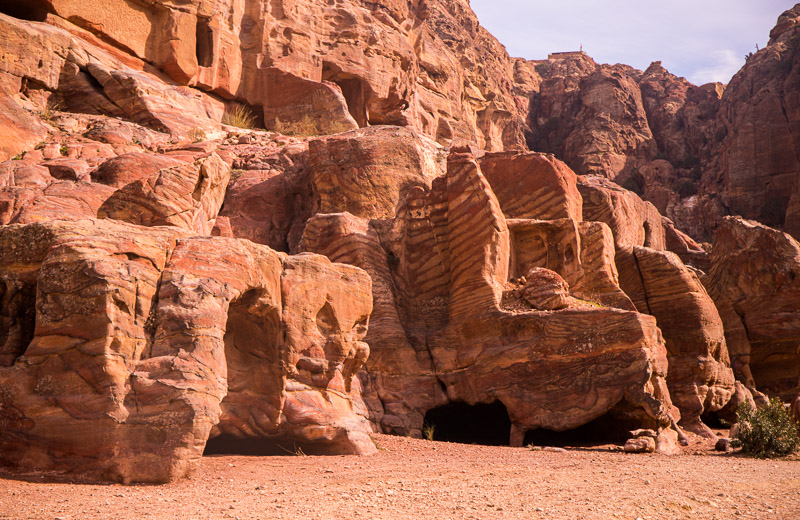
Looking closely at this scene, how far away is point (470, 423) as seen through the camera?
1552cm

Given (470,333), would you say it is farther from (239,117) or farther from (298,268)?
(239,117)

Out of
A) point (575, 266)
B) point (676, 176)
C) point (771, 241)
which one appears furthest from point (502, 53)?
point (575, 266)

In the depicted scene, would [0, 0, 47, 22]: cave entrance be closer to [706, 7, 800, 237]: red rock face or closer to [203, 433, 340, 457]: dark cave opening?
[203, 433, 340, 457]: dark cave opening

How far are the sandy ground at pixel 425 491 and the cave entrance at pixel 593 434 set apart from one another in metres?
3.24

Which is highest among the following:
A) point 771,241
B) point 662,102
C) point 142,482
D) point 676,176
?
point 662,102

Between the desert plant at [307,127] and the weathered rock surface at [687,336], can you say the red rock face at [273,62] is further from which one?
the weathered rock surface at [687,336]

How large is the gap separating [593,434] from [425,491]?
7.92m

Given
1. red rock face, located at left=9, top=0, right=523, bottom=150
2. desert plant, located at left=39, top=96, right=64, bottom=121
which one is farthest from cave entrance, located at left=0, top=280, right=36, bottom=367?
desert plant, located at left=39, top=96, right=64, bottom=121

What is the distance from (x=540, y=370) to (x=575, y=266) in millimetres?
3204

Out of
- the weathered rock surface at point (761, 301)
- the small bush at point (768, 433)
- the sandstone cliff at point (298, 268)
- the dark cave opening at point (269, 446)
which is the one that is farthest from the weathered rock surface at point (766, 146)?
the dark cave opening at point (269, 446)

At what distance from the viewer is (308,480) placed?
781cm

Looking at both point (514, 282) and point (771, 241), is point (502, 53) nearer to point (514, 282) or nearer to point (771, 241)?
point (771, 241)

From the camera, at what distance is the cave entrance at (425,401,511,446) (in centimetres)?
1454

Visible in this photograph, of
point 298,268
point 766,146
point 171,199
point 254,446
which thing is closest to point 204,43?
point 171,199
